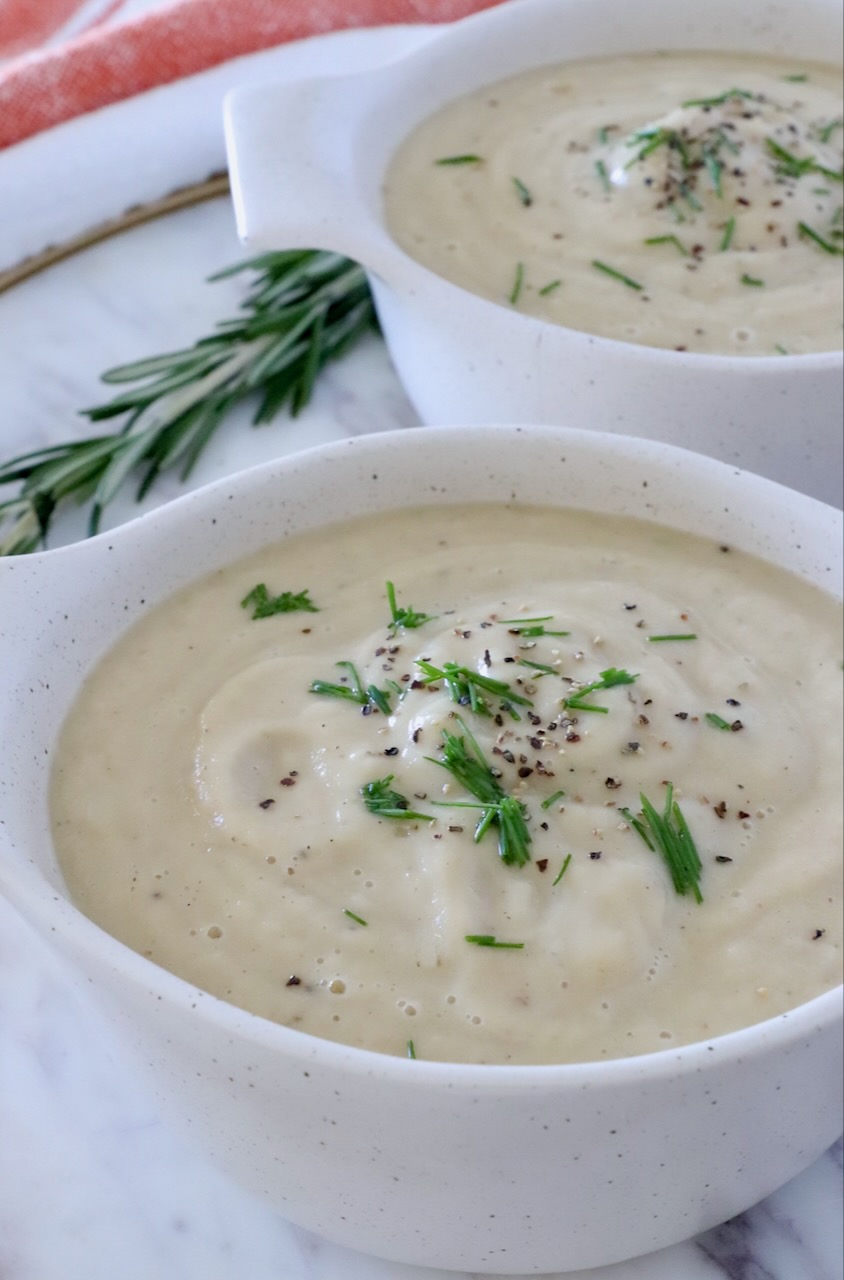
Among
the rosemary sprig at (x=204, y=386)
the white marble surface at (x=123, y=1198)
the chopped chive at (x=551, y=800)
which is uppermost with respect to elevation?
the chopped chive at (x=551, y=800)

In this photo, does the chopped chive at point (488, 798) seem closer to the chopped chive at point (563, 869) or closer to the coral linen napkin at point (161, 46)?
the chopped chive at point (563, 869)

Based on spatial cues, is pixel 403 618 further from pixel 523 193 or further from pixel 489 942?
pixel 523 193

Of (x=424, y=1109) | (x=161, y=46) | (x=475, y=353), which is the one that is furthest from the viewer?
(x=161, y=46)

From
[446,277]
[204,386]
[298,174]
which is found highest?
[298,174]

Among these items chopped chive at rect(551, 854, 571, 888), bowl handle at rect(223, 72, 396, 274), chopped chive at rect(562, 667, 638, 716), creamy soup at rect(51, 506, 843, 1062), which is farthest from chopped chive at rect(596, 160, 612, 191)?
chopped chive at rect(551, 854, 571, 888)

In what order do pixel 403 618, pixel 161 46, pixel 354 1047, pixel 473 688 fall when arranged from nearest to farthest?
pixel 354 1047
pixel 473 688
pixel 403 618
pixel 161 46

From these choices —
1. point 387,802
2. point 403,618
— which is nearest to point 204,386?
point 403,618

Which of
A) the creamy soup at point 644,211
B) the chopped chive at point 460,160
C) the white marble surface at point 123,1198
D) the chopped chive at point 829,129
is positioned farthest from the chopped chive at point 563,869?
the chopped chive at point 829,129
